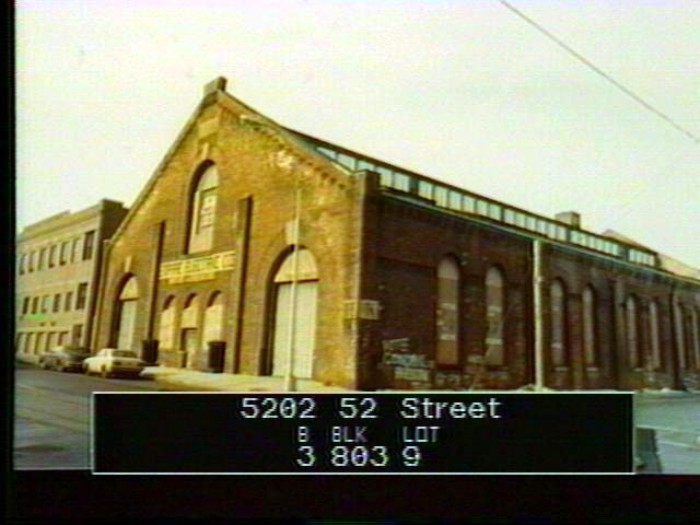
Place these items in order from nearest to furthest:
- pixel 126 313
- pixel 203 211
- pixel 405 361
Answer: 1. pixel 405 361
2. pixel 126 313
3. pixel 203 211

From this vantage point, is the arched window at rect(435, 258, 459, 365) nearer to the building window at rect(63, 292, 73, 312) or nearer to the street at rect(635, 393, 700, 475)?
the street at rect(635, 393, 700, 475)

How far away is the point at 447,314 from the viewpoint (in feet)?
8.37

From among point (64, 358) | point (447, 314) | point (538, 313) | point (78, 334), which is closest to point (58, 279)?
point (78, 334)

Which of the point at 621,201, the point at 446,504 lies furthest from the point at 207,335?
the point at 621,201

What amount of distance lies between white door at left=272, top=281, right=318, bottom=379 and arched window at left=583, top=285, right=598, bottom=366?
989 millimetres

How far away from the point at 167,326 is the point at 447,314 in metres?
1.05

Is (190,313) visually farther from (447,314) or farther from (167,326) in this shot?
(447,314)

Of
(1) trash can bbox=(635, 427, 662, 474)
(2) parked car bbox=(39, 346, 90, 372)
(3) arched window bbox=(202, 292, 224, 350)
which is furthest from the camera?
(3) arched window bbox=(202, 292, 224, 350)

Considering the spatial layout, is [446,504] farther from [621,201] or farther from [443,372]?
[621,201]

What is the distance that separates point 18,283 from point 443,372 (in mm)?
1507

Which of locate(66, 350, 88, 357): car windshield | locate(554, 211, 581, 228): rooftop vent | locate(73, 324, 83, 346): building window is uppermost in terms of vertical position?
locate(554, 211, 581, 228): rooftop vent

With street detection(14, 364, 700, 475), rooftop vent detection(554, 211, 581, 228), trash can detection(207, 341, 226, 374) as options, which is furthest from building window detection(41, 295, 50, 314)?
rooftop vent detection(554, 211, 581, 228)

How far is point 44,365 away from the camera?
234cm

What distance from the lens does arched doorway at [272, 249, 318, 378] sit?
8.02 feet
